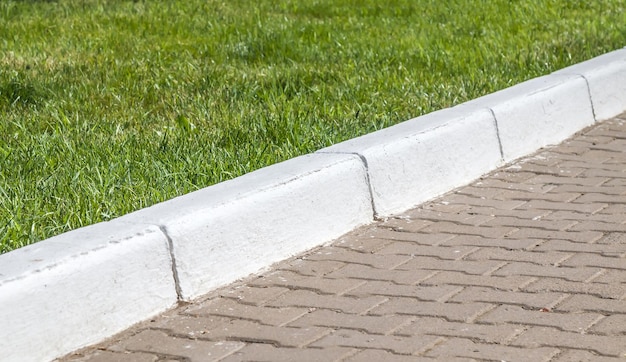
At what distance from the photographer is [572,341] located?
3.49 meters

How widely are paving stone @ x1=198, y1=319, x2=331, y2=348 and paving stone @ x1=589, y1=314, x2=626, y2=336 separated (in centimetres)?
85

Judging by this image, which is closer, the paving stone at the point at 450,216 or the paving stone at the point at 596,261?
the paving stone at the point at 596,261

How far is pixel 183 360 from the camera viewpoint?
11.3 ft

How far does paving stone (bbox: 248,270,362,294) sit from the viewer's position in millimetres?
4086

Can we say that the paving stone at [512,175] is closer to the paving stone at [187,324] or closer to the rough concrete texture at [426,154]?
the rough concrete texture at [426,154]

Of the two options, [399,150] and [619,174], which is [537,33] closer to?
[619,174]

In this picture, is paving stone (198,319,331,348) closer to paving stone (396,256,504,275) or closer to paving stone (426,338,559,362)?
paving stone (426,338,559,362)

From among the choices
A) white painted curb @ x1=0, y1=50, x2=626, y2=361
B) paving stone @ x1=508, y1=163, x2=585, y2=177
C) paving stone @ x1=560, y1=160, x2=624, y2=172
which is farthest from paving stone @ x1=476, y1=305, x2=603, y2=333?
paving stone @ x1=560, y1=160, x2=624, y2=172

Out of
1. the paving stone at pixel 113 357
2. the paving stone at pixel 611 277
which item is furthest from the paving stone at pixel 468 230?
the paving stone at pixel 113 357

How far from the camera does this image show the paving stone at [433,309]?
148 inches

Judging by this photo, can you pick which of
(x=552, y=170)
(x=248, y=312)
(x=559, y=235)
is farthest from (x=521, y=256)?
(x=552, y=170)

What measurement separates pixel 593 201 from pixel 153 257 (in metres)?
2.23

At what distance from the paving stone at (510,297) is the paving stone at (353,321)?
0.29 m

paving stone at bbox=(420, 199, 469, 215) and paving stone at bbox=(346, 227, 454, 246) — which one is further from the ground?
paving stone at bbox=(346, 227, 454, 246)
